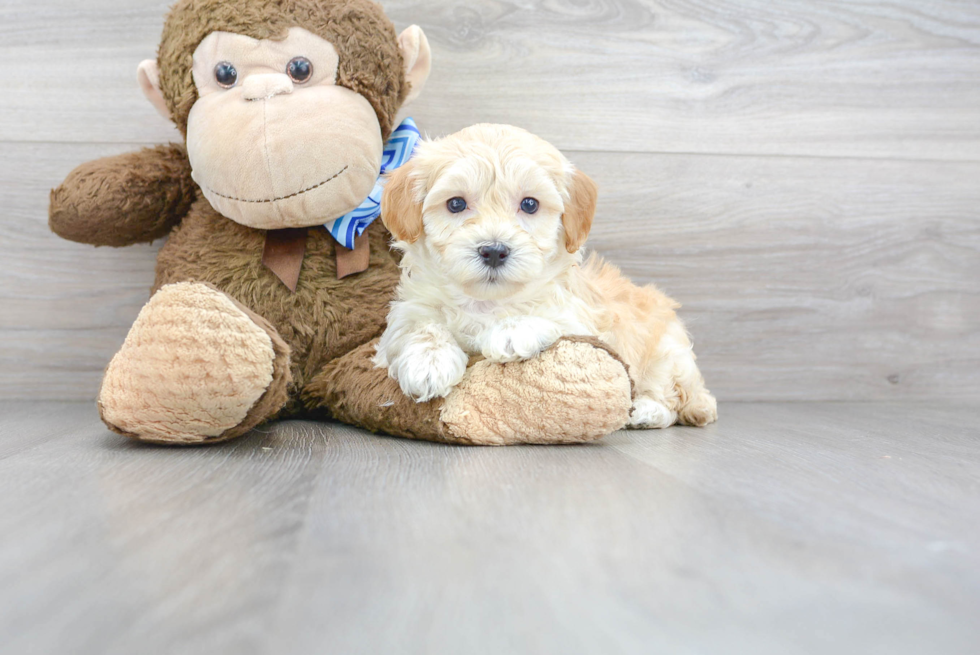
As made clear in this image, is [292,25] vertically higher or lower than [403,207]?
higher

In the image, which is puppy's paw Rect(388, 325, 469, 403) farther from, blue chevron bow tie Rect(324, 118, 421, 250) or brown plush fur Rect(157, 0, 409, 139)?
brown plush fur Rect(157, 0, 409, 139)

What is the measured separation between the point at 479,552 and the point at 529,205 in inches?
25.1

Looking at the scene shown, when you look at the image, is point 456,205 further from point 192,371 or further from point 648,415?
point 648,415

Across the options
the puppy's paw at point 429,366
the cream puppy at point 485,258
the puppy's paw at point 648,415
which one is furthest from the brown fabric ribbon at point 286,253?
the puppy's paw at point 648,415

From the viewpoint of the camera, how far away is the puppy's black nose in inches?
42.1

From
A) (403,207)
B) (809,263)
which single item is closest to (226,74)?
(403,207)

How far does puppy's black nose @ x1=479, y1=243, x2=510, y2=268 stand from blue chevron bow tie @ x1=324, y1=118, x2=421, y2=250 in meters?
0.38

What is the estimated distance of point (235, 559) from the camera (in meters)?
0.62

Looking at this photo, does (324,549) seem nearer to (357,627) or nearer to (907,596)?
(357,627)

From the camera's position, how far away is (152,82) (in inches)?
54.5

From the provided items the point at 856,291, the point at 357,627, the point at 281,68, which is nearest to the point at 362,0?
the point at 281,68

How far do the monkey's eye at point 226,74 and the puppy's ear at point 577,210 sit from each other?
2.05ft

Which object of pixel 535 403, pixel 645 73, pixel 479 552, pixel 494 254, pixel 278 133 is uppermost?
pixel 645 73

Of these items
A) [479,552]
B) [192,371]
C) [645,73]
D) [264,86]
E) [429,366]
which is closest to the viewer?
[479,552]
